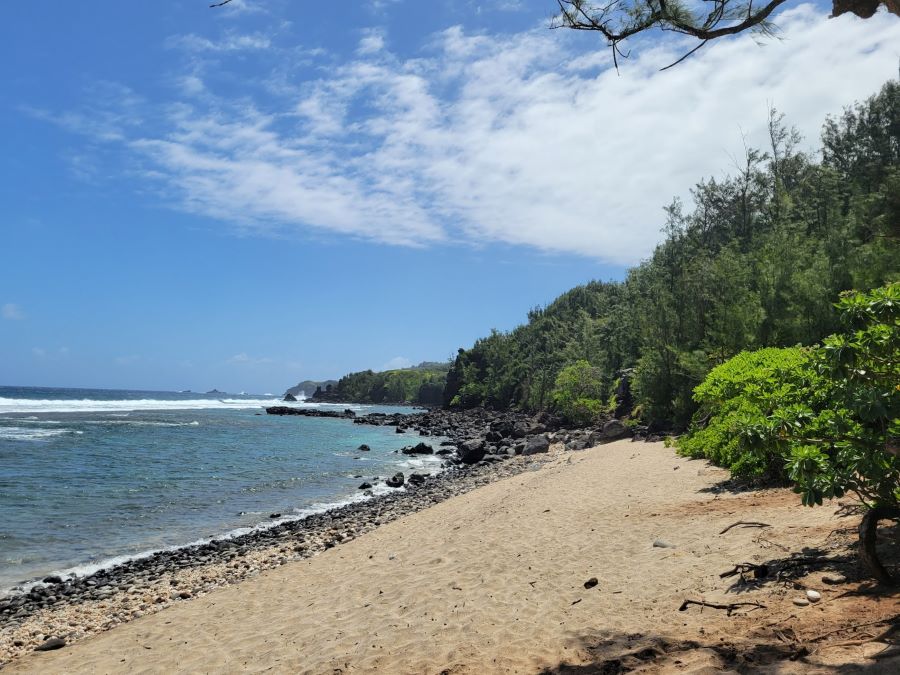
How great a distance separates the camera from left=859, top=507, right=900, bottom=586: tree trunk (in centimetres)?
522

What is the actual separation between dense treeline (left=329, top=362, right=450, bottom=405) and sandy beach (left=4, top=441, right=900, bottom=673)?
150886 millimetres

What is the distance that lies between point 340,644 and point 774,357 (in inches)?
525

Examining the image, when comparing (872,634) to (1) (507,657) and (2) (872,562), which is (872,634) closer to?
(2) (872,562)

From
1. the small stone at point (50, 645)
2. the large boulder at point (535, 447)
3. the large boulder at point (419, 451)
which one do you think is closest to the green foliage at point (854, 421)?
the small stone at point (50, 645)

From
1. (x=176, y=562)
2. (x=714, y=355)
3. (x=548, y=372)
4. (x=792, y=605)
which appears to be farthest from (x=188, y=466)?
(x=548, y=372)

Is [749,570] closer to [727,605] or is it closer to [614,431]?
[727,605]

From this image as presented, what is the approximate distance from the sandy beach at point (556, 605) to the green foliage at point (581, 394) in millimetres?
36966

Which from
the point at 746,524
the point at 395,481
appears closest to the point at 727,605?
the point at 746,524

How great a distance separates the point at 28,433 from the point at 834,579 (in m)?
51.8

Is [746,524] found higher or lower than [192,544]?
higher

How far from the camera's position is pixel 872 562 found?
5285 millimetres

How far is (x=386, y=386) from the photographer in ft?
577

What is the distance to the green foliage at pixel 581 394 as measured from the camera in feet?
163

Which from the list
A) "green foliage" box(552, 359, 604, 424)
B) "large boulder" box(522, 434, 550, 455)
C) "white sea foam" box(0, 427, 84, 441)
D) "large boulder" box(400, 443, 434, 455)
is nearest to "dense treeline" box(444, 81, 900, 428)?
"green foliage" box(552, 359, 604, 424)
